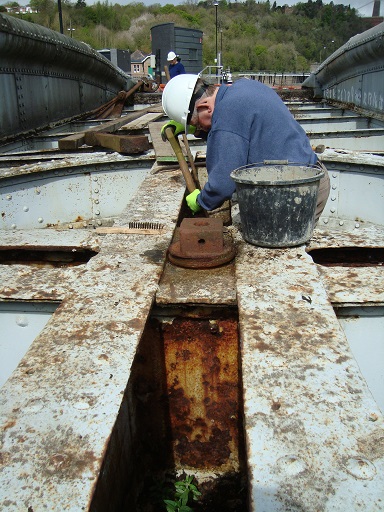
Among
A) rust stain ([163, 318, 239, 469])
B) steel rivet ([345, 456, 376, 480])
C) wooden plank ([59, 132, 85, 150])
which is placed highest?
wooden plank ([59, 132, 85, 150])

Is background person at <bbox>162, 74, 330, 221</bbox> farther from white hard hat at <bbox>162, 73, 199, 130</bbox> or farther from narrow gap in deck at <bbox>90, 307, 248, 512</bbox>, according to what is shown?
narrow gap in deck at <bbox>90, 307, 248, 512</bbox>

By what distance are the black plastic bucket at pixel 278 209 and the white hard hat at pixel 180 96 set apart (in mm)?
897

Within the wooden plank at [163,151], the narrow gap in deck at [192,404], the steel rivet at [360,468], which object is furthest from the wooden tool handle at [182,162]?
the steel rivet at [360,468]

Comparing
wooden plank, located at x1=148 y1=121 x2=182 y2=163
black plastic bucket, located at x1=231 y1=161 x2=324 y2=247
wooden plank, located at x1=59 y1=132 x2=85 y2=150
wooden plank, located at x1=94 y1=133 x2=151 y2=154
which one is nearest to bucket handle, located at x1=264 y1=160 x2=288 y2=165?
black plastic bucket, located at x1=231 y1=161 x2=324 y2=247

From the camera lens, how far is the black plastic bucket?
8.48 ft

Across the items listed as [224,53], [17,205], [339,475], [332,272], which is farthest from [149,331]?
[224,53]

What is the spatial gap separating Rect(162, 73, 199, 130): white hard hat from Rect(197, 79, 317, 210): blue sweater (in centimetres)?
25

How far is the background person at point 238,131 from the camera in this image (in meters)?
3.04

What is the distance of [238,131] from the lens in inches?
120

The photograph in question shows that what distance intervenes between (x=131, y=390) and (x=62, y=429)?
689mm

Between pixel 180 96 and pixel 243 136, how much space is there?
62 cm

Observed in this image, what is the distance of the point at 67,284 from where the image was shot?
8.15ft

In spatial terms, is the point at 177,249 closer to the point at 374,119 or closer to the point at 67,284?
the point at 67,284

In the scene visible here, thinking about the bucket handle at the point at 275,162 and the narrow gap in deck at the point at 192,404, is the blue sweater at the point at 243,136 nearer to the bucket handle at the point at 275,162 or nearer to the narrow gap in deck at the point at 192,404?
the bucket handle at the point at 275,162
